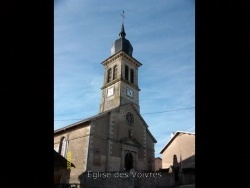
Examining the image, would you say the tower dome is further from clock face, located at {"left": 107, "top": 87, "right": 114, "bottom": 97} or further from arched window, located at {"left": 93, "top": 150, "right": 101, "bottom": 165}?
arched window, located at {"left": 93, "top": 150, "right": 101, "bottom": 165}

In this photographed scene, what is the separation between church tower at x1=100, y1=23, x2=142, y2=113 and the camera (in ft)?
A: 93.9

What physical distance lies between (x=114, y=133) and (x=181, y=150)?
8190 mm

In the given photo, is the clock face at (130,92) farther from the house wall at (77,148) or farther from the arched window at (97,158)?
the arched window at (97,158)

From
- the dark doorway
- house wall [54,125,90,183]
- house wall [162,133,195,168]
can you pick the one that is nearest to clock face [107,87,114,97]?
house wall [54,125,90,183]

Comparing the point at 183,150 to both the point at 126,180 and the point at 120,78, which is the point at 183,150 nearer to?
the point at 120,78

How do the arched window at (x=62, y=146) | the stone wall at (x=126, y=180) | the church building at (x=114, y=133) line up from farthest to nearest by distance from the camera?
the arched window at (x=62, y=146) < the church building at (x=114, y=133) < the stone wall at (x=126, y=180)

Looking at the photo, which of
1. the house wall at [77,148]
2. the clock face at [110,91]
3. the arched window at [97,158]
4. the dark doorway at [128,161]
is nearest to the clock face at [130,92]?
the clock face at [110,91]

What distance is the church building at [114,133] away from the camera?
844 inches
